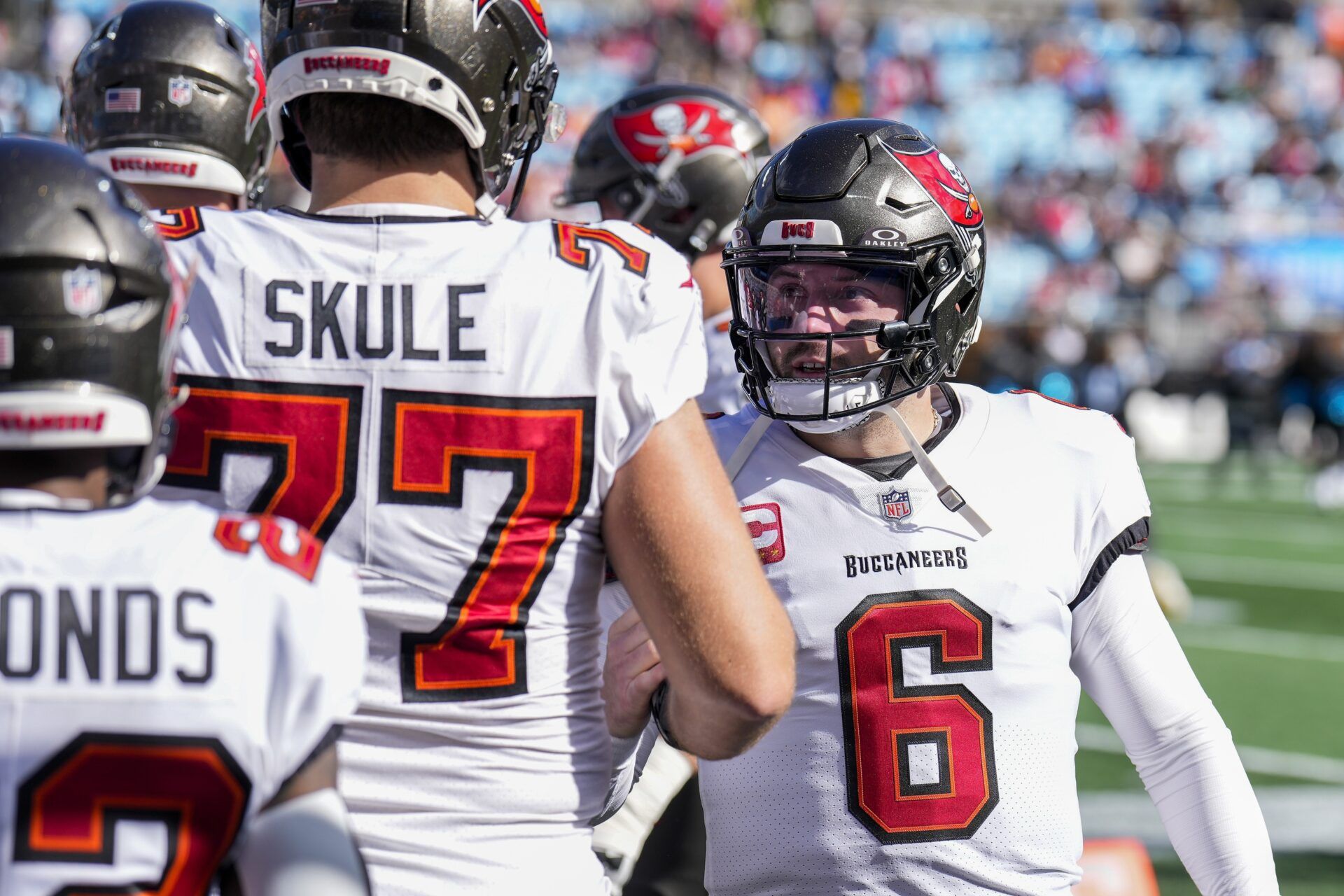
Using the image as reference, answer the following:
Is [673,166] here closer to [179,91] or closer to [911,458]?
[179,91]

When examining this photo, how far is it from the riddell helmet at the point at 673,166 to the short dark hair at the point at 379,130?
1.97 metres

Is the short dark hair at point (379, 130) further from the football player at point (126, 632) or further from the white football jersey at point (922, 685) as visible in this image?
the white football jersey at point (922, 685)

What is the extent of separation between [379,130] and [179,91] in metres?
1.30

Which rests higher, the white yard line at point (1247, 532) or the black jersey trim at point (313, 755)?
the black jersey trim at point (313, 755)

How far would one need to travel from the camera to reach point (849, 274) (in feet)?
8.24

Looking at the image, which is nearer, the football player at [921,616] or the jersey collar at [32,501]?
the jersey collar at [32,501]

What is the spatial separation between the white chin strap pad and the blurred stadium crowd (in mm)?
12980

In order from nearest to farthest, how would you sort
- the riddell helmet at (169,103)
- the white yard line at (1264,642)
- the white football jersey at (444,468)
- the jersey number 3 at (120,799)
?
the jersey number 3 at (120,799), the white football jersey at (444,468), the riddell helmet at (169,103), the white yard line at (1264,642)

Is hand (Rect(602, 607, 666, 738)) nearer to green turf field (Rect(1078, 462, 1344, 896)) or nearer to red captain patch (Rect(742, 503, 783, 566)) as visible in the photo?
red captain patch (Rect(742, 503, 783, 566))

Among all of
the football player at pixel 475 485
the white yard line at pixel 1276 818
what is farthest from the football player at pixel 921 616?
the white yard line at pixel 1276 818

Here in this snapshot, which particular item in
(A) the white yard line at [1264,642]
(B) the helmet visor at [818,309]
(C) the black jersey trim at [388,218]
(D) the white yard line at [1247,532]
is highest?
(C) the black jersey trim at [388,218]

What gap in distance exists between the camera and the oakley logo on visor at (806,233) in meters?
2.45

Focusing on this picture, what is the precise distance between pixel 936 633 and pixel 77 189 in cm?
132

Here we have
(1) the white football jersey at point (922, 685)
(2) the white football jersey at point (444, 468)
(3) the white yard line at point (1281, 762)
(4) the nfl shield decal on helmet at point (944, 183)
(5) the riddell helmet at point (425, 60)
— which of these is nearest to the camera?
(2) the white football jersey at point (444, 468)
